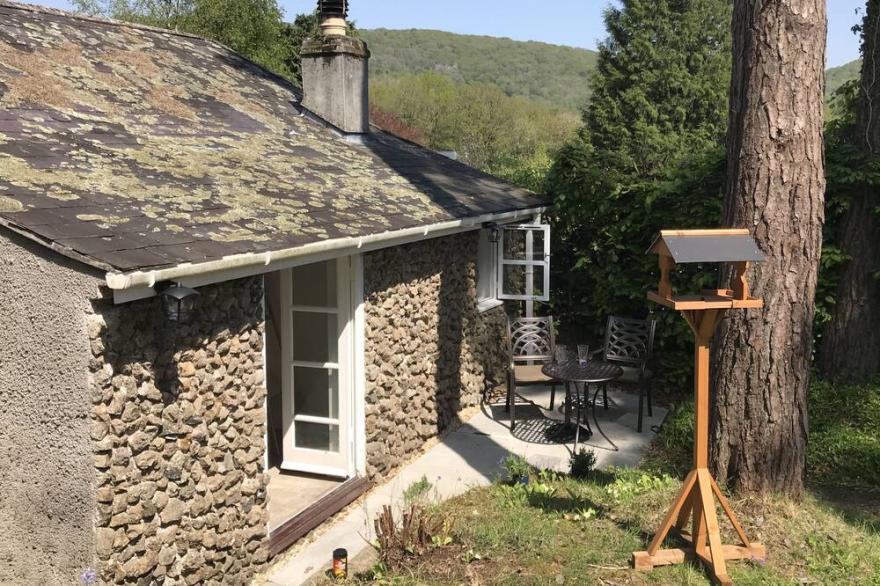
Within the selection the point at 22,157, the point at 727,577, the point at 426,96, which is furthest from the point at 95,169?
the point at 426,96

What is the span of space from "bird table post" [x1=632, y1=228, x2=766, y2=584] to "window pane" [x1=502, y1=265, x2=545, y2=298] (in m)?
4.87

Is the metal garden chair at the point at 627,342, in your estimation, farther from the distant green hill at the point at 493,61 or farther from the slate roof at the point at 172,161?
the distant green hill at the point at 493,61

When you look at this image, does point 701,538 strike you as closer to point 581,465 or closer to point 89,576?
point 581,465

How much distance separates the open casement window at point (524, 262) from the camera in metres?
9.43

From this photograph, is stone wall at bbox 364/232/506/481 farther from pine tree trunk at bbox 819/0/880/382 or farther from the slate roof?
pine tree trunk at bbox 819/0/880/382

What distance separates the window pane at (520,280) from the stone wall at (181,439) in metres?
5.07

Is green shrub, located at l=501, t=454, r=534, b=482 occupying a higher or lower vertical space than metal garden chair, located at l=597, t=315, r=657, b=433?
lower

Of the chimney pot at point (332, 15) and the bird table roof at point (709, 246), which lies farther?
the chimney pot at point (332, 15)

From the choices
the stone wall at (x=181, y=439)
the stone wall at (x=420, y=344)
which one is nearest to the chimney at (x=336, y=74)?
the stone wall at (x=420, y=344)

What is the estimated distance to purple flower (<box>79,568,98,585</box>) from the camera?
3832 millimetres

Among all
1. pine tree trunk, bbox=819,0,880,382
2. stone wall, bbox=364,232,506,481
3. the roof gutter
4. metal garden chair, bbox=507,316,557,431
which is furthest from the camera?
metal garden chair, bbox=507,316,557,431

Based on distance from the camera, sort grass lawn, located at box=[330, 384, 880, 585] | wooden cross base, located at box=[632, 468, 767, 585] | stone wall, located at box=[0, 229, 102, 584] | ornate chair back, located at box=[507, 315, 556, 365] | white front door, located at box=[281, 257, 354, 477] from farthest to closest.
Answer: ornate chair back, located at box=[507, 315, 556, 365]
white front door, located at box=[281, 257, 354, 477]
grass lawn, located at box=[330, 384, 880, 585]
wooden cross base, located at box=[632, 468, 767, 585]
stone wall, located at box=[0, 229, 102, 584]

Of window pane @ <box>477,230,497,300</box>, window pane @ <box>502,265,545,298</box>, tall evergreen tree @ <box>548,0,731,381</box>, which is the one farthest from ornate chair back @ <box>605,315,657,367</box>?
window pane @ <box>477,230,497,300</box>

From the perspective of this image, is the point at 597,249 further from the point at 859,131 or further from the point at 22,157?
the point at 22,157
